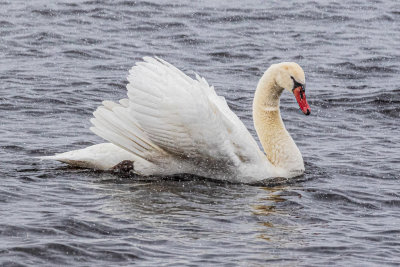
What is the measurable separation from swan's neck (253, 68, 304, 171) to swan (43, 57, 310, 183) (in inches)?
0.5

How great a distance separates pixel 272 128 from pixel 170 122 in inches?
70.7

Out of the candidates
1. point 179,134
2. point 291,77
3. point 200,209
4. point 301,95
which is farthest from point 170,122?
point 301,95

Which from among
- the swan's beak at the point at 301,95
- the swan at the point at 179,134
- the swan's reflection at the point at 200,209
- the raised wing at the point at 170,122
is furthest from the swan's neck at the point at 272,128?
the raised wing at the point at 170,122

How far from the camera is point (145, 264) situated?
7809 millimetres

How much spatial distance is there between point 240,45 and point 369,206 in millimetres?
9266

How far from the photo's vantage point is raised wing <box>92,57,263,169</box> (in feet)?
32.9

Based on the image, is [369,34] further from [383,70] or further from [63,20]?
[63,20]

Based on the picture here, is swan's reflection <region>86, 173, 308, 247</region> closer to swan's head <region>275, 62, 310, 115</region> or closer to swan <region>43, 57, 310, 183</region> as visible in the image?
swan <region>43, 57, 310, 183</region>

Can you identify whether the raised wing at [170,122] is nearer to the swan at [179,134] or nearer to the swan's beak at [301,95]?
the swan at [179,134]

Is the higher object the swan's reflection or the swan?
the swan

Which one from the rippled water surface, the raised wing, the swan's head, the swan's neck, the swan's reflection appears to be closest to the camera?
the rippled water surface

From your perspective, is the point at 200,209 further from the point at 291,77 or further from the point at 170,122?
the point at 291,77

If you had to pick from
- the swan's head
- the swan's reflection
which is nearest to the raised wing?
the swan's reflection

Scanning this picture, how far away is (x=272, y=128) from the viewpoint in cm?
1148
